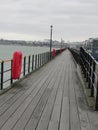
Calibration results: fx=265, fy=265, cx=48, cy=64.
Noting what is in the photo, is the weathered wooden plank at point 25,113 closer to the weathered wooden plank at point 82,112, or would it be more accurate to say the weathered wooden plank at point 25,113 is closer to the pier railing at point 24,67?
the weathered wooden plank at point 82,112

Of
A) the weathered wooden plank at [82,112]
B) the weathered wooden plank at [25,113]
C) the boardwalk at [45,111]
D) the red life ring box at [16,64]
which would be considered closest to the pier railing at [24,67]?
the red life ring box at [16,64]

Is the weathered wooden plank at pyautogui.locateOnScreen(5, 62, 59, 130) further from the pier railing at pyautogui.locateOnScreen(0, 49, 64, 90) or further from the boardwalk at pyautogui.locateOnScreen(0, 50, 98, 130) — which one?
the pier railing at pyautogui.locateOnScreen(0, 49, 64, 90)

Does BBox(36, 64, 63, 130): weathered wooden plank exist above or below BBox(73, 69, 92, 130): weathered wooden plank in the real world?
above

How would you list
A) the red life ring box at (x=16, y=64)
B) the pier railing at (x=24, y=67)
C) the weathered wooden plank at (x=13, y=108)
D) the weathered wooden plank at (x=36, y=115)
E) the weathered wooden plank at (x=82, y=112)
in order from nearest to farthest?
1. the weathered wooden plank at (x=36, y=115)
2. the weathered wooden plank at (x=82, y=112)
3. the weathered wooden plank at (x=13, y=108)
4. the pier railing at (x=24, y=67)
5. the red life ring box at (x=16, y=64)

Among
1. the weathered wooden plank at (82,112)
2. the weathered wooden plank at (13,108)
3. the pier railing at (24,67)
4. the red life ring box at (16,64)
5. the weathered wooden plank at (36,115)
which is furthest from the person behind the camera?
the red life ring box at (16,64)

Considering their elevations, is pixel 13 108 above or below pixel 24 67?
below

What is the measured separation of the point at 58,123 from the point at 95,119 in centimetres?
89

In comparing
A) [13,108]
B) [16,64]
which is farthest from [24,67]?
[13,108]

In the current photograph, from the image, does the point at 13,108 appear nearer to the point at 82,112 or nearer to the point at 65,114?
the point at 65,114

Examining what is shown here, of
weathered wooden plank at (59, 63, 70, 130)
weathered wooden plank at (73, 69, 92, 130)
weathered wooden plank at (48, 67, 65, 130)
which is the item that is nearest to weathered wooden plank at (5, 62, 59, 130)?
weathered wooden plank at (48, 67, 65, 130)

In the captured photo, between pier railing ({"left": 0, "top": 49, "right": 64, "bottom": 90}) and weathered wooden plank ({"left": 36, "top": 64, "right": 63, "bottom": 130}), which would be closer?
weathered wooden plank ({"left": 36, "top": 64, "right": 63, "bottom": 130})

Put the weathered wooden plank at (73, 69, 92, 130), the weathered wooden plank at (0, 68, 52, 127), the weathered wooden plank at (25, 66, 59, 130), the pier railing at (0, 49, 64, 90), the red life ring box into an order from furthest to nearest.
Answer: the red life ring box < the pier railing at (0, 49, 64, 90) < the weathered wooden plank at (0, 68, 52, 127) < the weathered wooden plank at (73, 69, 92, 130) < the weathered wooden plank at (25, 66, 59, 130)

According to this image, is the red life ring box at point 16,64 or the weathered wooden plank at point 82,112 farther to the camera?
the red life ring box at point 16,64

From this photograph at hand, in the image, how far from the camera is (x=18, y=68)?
10.5 m
